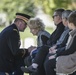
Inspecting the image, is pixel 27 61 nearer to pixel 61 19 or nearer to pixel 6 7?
pixel 61 19

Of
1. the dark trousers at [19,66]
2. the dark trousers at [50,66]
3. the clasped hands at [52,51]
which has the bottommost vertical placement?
the dark trousers at [19,66]

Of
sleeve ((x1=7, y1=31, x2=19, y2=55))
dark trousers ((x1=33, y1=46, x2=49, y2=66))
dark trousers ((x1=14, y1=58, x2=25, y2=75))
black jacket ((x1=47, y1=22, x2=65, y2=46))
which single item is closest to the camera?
dark trousers ((x1=33, y1=46, x2=49, y2=66))

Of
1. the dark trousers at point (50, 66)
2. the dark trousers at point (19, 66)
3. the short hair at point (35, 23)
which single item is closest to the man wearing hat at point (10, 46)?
the dark trousers at point (19, 66)

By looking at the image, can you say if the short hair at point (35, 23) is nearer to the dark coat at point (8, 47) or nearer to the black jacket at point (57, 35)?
the black jacket at point (57, 35)

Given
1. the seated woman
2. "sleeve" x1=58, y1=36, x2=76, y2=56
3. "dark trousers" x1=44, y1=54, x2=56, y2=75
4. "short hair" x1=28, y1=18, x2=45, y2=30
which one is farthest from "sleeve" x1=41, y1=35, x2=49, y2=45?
"sleeve" x1=58, y1=36, x2=76, y2=56

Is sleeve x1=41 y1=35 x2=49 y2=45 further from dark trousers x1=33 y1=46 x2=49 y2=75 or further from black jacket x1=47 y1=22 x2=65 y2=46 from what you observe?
dark trousers x1=33 y1=46 x2=49 y2=75

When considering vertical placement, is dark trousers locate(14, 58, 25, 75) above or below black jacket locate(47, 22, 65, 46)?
below

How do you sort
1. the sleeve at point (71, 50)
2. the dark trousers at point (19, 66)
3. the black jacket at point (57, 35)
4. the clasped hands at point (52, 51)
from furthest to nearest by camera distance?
the black jacket at point (57, 35) < the dark trousers at point (19, 66) < the clasped hands at point (52, 51) < the sleeve at point (71, 50)

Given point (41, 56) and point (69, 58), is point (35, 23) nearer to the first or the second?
point (41, 56)

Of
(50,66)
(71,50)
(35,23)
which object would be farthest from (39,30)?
(71,50)

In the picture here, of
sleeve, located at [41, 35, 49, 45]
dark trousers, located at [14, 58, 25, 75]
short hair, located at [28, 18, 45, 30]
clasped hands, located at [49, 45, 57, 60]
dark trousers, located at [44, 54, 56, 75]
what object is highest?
short hair, located at [28, 18, 45, 30]

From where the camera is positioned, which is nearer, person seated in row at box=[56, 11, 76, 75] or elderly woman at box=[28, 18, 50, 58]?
person seated in row at box=[56, 11, 76, 75]

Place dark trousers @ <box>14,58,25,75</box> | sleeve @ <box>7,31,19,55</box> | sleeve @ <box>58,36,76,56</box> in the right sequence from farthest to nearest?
dark trousers @ <box>14,58,25,75</box> < sleeve @ <box>7,31,19,55</box> < sleeve @ <box>58,36,76,56</box>

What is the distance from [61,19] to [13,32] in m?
1.07
